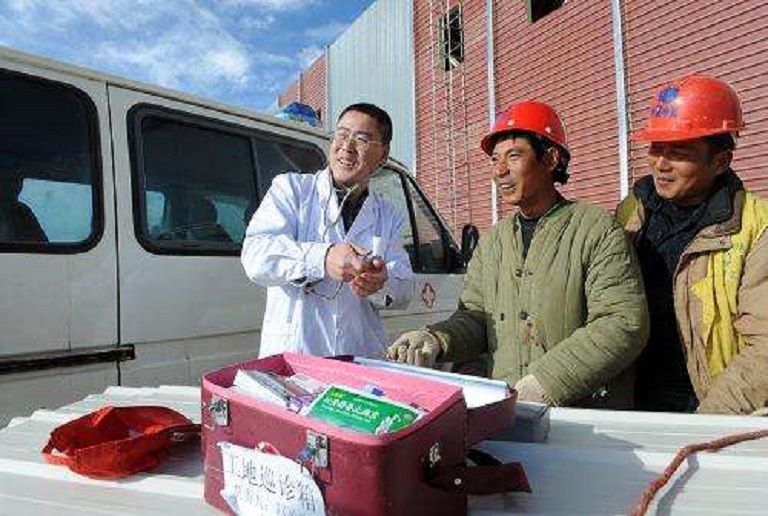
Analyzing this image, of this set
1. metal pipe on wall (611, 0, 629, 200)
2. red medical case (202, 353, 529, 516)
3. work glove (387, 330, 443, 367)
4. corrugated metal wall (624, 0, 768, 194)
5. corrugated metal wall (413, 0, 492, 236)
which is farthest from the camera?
A: corrugated metal wall (413, 0, 492, 236)

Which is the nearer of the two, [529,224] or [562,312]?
[562,312]

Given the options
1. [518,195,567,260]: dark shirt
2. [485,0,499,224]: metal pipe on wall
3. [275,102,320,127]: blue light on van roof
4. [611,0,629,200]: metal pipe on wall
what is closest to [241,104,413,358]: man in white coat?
[518,195,567,260]: dark shirt

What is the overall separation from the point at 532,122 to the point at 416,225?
86.0 inches

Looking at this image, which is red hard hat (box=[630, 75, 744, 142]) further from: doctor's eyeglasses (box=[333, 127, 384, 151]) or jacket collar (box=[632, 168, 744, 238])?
doctor's eyeglasses (box=[333, 127, 384, 151])

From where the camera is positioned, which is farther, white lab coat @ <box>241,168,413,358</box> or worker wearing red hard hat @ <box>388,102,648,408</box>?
white lab coat @ <box>241,168,413,358</box>

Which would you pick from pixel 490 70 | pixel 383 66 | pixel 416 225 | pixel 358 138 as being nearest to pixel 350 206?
pixel 358 138

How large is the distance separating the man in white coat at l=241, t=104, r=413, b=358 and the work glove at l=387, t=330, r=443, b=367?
10.3 inches

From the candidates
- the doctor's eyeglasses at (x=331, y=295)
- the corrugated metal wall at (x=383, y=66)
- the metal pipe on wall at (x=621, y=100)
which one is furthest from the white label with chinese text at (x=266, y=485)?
the corrugated metal wall at (x=383, y=66)

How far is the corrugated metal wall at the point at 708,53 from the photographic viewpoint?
8234 mm

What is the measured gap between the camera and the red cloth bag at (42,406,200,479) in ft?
4.12

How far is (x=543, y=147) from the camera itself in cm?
225

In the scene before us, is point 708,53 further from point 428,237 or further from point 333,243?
point 333,243

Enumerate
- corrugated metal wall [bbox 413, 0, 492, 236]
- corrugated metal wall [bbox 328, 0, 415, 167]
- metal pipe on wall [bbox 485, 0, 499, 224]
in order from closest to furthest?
metal pipe on wall [bbox 485, 0, 499, 224] < corrugated metal wall [bbox 413, 0, 492, 236] < corrugated metal wall [bbox 328, 0, 415, 167]

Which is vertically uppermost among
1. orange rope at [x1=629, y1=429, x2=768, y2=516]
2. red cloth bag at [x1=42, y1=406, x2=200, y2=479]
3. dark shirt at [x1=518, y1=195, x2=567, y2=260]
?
dark shirt at [x1=518, y1=195, x2=567, y2=260]
